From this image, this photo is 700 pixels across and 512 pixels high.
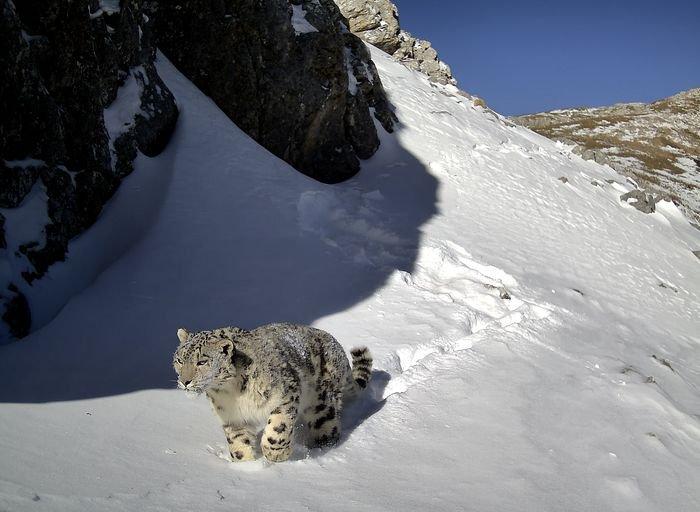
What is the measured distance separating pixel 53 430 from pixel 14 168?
4.90 meters

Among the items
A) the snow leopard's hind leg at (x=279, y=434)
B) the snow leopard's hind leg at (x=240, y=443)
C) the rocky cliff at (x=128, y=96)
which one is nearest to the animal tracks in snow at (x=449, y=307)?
the snow leopard's hind leg at (x=279, y=434)

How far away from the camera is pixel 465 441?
6.66m

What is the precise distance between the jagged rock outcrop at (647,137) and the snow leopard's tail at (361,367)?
28.6m

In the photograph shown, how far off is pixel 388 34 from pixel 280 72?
91.4ft

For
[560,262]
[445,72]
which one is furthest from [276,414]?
[445,72]

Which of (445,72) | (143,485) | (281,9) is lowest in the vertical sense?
(143,485)

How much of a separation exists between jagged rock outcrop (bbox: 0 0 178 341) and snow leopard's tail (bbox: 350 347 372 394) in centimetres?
482

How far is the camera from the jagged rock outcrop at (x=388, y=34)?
136 feet

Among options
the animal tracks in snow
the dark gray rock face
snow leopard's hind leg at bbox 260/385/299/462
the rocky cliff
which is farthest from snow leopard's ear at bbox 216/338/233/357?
the dark gray rock face

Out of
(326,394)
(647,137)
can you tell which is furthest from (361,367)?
(647,137)

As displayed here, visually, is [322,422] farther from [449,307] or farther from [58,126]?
[58,126]

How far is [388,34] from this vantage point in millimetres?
42125

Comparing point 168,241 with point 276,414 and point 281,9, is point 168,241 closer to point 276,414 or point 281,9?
point 276,414

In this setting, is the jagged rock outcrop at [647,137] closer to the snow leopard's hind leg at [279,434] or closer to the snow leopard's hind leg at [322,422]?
the snow leopard's hind leg at [322,422]
